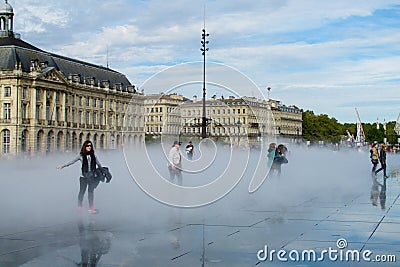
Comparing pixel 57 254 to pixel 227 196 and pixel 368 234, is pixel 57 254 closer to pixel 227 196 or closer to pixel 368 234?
pixel 368 234

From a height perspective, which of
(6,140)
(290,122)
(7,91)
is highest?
(7,91)

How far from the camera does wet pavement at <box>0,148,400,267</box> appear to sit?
23.3 feet

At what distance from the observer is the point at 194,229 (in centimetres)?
942

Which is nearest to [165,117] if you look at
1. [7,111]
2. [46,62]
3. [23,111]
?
[7,111]

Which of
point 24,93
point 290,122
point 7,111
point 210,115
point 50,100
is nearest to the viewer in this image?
point 210,115

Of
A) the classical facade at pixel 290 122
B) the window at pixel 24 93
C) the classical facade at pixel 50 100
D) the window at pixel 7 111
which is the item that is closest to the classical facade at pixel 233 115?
the classical facade at pixel 50 100

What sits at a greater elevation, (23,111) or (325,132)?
(23,111)

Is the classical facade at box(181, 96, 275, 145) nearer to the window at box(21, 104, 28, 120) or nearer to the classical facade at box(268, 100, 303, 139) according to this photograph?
the window at box(21, 104, 28, 120)

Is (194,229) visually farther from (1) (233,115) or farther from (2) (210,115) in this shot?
(1) (233,115)

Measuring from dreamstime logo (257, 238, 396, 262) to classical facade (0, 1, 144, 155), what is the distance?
237ft

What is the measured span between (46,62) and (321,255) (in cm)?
8758

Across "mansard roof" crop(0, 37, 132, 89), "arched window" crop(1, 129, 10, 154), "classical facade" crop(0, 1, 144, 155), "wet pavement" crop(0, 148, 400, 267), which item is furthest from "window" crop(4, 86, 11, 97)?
"wet pavement" crop(0, 148, 400, 267)

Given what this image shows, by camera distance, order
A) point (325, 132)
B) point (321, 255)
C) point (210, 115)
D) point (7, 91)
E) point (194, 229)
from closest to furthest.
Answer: point (321, 255) → point (194, 229) → point (210, 115) → point (7, 91) → point (325, 132)

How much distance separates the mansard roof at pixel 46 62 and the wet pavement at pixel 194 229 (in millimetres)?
73194
